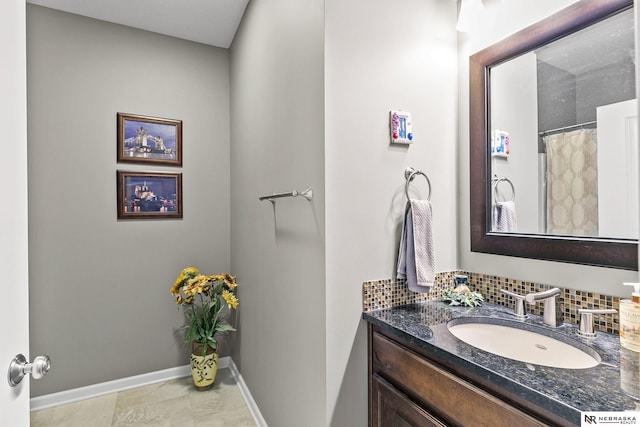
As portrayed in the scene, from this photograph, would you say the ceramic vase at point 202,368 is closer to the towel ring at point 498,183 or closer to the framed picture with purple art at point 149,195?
the framed picture with purple art at point 149,195

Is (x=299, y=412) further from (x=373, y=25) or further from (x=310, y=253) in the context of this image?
(x=373, y=25)

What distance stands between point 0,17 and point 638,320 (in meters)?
1.56

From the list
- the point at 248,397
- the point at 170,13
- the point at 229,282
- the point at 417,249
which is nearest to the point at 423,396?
the point at 417,249

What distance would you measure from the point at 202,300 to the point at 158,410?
0.74 metres

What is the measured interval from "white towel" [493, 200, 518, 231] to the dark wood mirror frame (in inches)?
1.2

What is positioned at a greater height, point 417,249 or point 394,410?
point 417,249

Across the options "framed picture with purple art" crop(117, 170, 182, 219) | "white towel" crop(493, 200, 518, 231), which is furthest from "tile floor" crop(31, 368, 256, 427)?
"white towel" crop(493, 200, 518, 231)

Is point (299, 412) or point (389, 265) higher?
point (389, 265)

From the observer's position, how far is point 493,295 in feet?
4.60

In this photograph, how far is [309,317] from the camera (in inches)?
52.3

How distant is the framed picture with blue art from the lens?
2.37 meters

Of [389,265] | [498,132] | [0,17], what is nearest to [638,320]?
[389,265]

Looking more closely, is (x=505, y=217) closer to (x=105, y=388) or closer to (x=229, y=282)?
(x=229, y=282)

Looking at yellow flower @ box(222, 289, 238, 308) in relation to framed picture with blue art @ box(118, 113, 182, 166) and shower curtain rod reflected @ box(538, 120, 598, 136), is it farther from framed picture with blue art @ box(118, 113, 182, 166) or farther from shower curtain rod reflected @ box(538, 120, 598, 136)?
shower curtain rod reflected @ box(538, 120, 598, 136)
